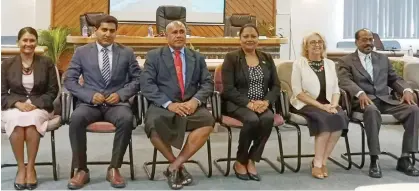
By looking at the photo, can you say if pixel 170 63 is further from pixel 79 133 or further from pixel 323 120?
pixel 323 120

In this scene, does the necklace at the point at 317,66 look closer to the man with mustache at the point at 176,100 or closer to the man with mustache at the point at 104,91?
the man with mustache at the point at 176,100

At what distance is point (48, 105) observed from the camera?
3.84 meters

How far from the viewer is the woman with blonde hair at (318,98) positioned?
4.04 metres

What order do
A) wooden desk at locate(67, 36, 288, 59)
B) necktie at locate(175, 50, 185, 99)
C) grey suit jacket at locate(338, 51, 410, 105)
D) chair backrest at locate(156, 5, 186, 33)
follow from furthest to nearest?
1. chair backrest at locate(156, 5, 186, 33)
2. wooden desk at locate(67, 36, 288, 59)
3. grey suit jacket at locate(338, 51, 410, 105)
4. necktie at locate(175, 50, 185, 99)

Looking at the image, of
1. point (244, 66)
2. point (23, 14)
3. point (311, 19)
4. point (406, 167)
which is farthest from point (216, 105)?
point (311, 19)

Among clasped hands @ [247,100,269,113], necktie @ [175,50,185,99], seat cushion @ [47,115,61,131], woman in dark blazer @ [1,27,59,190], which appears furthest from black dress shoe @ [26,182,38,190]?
clasped hands @ [247,100,269,113]

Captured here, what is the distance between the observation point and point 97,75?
3924mm

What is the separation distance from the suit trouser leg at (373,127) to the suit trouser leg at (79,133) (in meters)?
2.03

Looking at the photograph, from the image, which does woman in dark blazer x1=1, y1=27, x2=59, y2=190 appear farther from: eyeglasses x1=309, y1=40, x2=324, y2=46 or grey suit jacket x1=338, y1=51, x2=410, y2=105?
grey suit jacket x1=338, y1=51, x2=410, y2=105

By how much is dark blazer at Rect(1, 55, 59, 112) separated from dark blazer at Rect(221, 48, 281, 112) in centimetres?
126

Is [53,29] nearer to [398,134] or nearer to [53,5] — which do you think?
[53,5]

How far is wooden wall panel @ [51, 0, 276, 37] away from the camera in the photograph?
32.5 ft

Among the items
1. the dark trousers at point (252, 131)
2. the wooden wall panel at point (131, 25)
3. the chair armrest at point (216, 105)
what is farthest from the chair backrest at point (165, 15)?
the dark trousers at point (252, 131)

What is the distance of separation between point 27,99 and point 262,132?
1.69 metres
